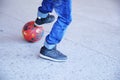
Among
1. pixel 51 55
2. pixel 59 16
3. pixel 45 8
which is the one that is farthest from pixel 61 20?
pixel 51 55

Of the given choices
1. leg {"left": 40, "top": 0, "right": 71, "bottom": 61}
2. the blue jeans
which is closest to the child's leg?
the blue jeans

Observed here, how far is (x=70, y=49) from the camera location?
7.06 feet

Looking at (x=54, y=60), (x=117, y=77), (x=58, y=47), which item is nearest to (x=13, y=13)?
(x=58, y=47)

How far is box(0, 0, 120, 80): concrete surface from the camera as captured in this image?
1.75 meters

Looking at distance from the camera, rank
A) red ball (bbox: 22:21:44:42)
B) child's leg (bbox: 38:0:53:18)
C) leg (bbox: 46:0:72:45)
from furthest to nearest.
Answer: red ball (bbox: 22:21:44:42)
child's leg (bbox: 38:0:53:18)
leg (bbox: 46:0:72:45)

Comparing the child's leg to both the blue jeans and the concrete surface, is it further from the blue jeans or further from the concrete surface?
the concrete surface

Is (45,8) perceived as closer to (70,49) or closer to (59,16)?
(59,16)

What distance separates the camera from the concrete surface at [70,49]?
175 cm

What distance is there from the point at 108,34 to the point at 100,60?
0.71 m

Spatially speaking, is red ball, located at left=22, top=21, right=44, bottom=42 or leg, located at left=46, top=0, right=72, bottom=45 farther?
red ball, located at left=22, top=21, right=44, bottom=42

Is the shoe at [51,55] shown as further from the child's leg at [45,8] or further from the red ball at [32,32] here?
Result: the child's leg at [45,8]

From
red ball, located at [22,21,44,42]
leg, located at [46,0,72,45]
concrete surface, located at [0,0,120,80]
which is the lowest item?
concrete surface, located at [0,0,120,80]

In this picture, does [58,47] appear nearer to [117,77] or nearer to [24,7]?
[117,77]

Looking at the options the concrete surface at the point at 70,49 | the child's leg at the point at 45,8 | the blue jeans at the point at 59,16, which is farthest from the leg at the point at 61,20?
the concrete surface at the point at 70,49
